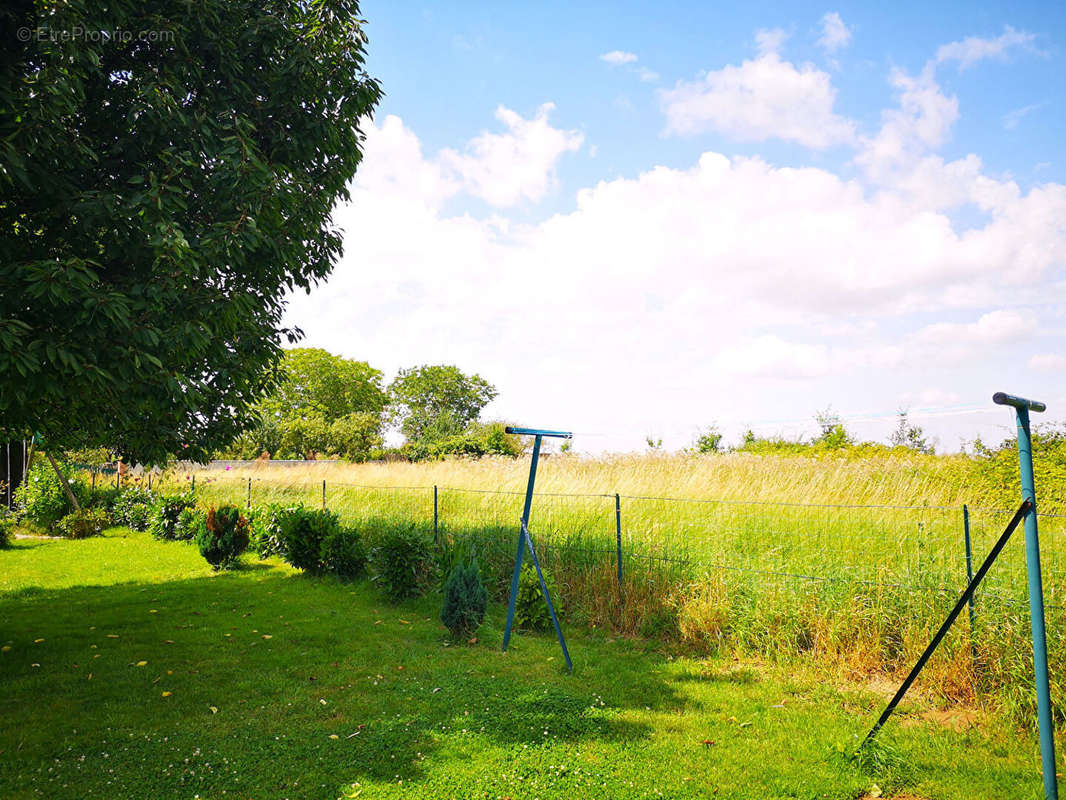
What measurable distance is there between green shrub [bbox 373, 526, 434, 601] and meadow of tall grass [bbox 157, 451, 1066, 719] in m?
0.73

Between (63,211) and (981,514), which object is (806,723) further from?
(63,211)

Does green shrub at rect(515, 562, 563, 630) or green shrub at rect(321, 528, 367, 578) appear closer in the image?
green shrub at rect(515, 562, 563, 630)

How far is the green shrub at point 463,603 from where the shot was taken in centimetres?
693

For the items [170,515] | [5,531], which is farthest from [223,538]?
[5,531]

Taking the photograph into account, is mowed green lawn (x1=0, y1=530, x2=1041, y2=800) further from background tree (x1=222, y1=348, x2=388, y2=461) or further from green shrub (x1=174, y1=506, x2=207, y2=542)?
background tree (x1=222, y1=348, x2=388, y2=461)

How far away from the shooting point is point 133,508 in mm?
15938

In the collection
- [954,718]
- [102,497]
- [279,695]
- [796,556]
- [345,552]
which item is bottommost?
[279,695]

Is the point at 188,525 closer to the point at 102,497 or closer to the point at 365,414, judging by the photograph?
the point at 102,497

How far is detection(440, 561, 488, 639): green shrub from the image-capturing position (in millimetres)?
6926

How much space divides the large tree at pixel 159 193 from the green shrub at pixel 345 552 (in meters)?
3.35

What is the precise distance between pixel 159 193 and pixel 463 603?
4815mm

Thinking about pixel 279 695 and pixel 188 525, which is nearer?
pixel 279 695

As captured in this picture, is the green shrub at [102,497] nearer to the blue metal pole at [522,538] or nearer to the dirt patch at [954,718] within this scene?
the blue metal pole at [522,538]

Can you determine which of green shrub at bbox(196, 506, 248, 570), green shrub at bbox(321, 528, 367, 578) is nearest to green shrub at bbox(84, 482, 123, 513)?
green shrub at bbox(196, 506, 248, 570)
